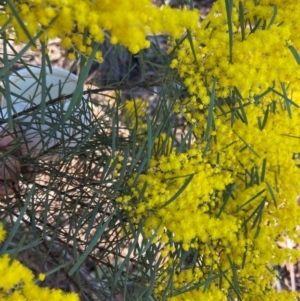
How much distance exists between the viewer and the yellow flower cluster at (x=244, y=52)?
54 cm

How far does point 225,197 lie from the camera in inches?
28.3

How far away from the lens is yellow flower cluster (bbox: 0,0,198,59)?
14.8 inches

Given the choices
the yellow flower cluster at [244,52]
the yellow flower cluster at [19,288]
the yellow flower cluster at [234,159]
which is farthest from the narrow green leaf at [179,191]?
the yellow flower cluster at [19,288]

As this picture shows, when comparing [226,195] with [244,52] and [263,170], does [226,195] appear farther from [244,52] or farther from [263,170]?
[244,52]

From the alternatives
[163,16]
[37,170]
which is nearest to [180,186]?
[163,16]

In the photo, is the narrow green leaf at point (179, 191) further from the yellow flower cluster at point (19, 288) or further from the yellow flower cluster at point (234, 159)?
the yellow flower cluster at point (19, 288)

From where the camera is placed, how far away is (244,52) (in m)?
0.54

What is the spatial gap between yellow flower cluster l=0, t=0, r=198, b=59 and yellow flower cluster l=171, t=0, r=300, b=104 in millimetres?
138

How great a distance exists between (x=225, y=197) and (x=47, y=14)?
0.44 m

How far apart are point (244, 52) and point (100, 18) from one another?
0.22 metres

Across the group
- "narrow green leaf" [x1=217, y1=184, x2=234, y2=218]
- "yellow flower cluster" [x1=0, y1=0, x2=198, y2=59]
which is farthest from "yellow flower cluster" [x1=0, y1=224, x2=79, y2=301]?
"narrow green leaf" [x1=217, y1=184, x2=234, y2=218]

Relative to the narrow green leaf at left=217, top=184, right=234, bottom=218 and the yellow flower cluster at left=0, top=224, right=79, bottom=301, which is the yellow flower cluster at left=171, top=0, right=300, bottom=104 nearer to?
the narrow green leaf at left=217, top=184, right=234, bottom=218

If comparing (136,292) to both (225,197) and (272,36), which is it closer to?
(225,197)

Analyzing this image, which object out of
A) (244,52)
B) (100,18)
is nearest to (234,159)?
(244,52)
